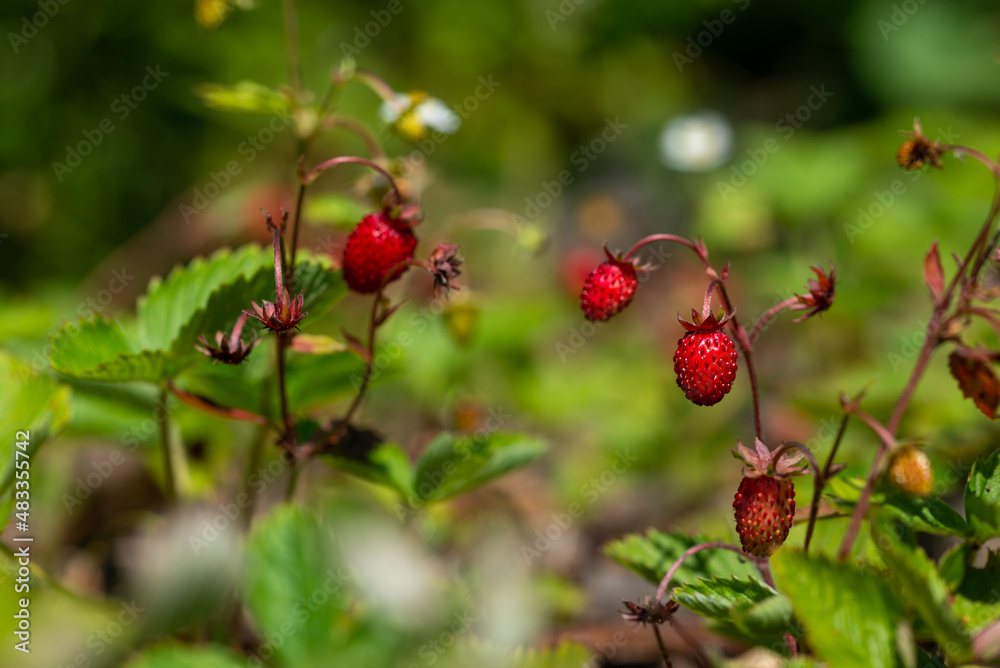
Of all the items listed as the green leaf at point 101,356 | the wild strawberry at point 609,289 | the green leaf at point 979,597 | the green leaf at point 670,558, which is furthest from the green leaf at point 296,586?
the green leaf at point 979,597

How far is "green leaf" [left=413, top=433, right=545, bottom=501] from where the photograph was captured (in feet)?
4.00

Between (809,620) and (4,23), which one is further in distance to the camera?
(4,23)

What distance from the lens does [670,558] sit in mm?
1092

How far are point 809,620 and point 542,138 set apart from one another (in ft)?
12.1

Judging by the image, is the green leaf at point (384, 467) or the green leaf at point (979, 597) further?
the green leaf at point (384, 467)

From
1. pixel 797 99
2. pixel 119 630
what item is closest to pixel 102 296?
pixel 119 630

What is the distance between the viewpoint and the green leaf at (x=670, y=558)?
106 cm

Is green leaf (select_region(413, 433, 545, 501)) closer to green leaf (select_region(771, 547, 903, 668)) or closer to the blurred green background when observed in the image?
the blurred green background

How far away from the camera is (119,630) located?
1239mm

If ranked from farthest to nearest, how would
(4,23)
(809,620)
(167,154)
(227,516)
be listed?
(167,154) → (4,23) → (227,516) → (809,620)

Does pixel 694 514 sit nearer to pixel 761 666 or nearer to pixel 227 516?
pixel 761 666

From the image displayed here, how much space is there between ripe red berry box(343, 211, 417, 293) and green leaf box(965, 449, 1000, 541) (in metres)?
0.76

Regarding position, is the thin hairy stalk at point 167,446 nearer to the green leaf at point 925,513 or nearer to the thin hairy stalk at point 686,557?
the thin hairy stalk at point 686,557

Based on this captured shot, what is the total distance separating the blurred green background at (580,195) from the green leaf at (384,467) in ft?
0.43
